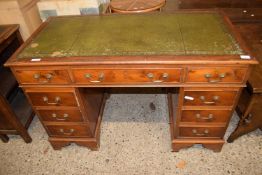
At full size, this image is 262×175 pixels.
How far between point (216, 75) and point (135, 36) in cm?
62

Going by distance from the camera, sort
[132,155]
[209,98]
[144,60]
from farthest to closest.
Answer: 1. [132,155]
2. [209,98]
3. [144,60]

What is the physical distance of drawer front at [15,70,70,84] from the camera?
1442mm

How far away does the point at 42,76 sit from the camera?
1.47 metres

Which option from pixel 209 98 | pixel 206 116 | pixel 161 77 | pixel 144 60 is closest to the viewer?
pixel 144 60

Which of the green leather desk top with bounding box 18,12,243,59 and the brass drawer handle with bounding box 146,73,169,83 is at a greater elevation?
the green leather desk top with bounding box 18,12,243,59

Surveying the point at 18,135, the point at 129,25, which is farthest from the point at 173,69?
the point at 18,135

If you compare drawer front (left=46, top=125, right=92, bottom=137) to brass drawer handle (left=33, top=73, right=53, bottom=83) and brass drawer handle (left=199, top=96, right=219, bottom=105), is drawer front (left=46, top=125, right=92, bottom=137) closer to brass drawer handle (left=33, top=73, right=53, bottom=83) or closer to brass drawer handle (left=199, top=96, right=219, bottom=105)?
brass drawer handle (left=33, top=73, right=53, bottom=83)

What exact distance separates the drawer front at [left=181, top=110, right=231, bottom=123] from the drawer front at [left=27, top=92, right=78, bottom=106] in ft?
2.85

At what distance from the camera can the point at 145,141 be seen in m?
2.09

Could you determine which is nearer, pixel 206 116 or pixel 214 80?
pixel 214 80

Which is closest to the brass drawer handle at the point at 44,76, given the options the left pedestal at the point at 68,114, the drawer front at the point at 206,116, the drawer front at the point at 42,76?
the drawer front at the point at 42,76

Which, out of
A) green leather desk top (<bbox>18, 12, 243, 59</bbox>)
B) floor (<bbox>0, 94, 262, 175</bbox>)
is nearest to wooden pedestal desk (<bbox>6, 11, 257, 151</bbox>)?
green leather desk top (<bbox>18, 12, 243, 59</bbox>)

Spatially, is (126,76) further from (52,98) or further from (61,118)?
(61,118)

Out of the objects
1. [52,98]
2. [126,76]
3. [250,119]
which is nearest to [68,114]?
[52,98]
